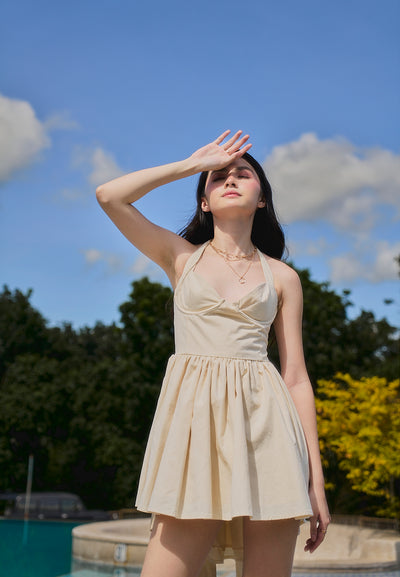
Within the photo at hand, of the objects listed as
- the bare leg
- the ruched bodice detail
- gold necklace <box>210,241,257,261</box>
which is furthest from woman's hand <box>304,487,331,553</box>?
gold necklace <box>210,241,257,261</box>

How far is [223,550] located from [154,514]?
1.04ft

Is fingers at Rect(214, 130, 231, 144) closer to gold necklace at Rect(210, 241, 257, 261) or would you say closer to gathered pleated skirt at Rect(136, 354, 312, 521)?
gold necklace at Rect(210, 241, 257, 261)

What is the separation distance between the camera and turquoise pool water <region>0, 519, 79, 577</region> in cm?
1124

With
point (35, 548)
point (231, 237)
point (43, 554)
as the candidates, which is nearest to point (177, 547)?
point (231, 237)

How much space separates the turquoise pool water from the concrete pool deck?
33.9 inches

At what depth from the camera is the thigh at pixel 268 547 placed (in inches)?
67.4

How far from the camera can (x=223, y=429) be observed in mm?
1697

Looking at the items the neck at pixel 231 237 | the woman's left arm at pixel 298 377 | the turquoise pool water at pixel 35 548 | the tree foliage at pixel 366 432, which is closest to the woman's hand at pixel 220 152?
the neck at pixel 231 237

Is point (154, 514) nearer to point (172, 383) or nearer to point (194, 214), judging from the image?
point (172, 383)

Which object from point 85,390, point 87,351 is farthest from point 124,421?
point 87,351

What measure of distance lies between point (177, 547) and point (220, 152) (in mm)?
1188

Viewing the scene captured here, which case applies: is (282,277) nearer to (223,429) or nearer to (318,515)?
(223,429)

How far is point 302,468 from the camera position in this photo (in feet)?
5.56

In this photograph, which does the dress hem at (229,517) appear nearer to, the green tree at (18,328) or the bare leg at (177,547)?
the bare leg at (177,547)
